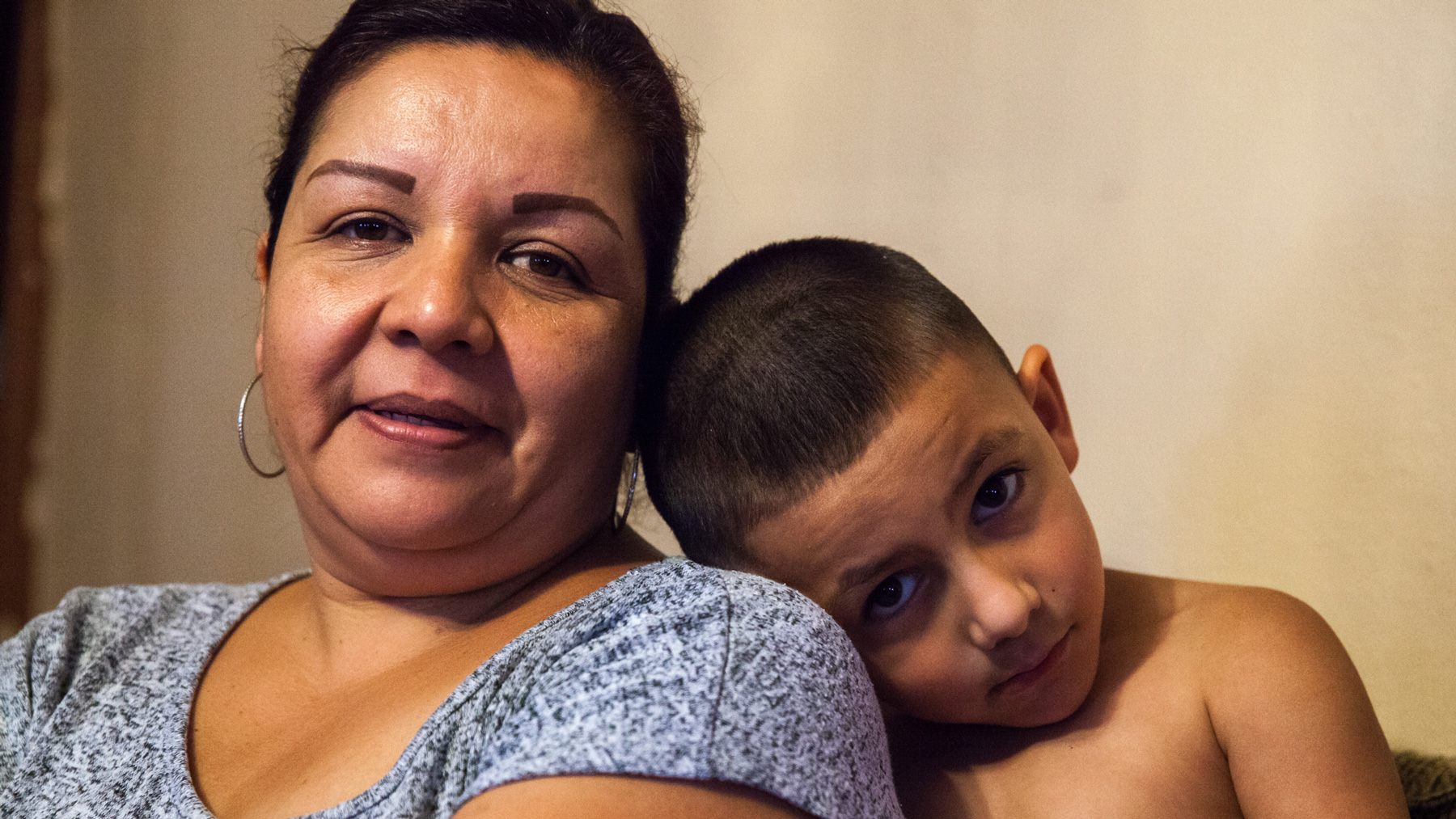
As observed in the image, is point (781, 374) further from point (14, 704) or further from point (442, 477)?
point (14, 704)

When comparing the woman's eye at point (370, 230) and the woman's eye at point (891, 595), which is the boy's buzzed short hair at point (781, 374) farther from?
the woman's eye at point (370, 230)

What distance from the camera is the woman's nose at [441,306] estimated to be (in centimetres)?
101

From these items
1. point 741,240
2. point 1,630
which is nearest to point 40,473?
point 1,630

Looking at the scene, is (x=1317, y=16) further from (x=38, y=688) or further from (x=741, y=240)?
(x=38, y=688)

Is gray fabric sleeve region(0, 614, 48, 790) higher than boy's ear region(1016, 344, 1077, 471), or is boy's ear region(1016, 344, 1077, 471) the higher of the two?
boy's ear region(1016, 344, 1077, 471)

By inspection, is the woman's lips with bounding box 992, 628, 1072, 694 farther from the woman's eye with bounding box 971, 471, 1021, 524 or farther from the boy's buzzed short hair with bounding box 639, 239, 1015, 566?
the boy's buzzed short hair with bounding box 639, 239, 1015, 566

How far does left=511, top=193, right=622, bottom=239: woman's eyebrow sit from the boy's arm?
748 mm

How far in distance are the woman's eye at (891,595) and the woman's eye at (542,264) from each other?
1.45 feet

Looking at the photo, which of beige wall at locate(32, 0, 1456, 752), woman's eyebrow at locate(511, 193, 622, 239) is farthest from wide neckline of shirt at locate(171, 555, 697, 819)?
beige wall at locate(32, 0, 1456, 752)

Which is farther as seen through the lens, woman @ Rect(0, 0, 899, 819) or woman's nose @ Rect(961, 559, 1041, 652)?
woman's nose @ Rect(961, 559, 1041, 652)

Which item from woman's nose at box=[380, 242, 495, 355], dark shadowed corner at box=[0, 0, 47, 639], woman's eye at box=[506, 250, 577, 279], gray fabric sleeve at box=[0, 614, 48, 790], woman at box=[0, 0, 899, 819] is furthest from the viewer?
dark shadowed corner at box=[0, 0, 47, 639]

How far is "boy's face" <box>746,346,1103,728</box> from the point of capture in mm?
1074

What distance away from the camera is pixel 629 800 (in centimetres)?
71

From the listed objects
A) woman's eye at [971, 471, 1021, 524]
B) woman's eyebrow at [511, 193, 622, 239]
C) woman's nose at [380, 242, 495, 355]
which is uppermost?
woman's eyebrow at [511, 193, 622, 239]
